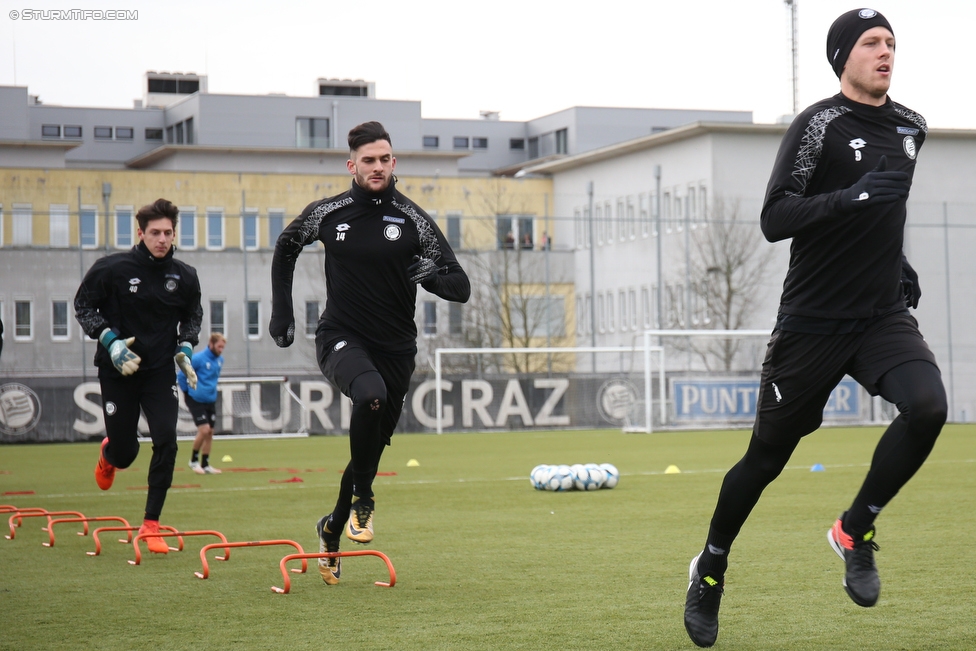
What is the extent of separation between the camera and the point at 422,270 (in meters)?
6.79

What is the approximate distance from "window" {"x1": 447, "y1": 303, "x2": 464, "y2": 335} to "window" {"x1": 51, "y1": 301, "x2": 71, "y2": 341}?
1092cm

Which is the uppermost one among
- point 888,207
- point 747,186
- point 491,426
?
point 747,186

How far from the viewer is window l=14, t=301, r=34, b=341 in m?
35.9

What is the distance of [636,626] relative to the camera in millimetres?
5582

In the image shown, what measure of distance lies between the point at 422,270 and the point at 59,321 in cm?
3205

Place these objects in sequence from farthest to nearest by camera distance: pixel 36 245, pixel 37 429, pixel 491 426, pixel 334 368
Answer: pixel 36 245, pixel 491 426, pixel 37 429, pixel 334 368

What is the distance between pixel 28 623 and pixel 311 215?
2.50 meters

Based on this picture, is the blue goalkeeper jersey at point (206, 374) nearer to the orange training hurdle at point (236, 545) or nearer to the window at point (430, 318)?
the orange training hurdle at point (236, 545)

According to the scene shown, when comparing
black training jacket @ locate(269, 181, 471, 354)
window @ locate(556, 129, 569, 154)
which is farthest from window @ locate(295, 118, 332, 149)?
black training jacket @ locate(269, 181, 471, 354)

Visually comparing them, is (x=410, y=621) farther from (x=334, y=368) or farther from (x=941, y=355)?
(x=941, y=355)

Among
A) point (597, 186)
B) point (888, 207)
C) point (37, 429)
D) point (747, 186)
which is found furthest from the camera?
point (597, 186)

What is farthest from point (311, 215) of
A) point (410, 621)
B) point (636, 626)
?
point (636, 626)

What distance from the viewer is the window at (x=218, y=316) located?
130ft

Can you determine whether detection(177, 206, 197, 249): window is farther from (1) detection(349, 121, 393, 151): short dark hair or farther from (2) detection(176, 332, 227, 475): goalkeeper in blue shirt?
(1) detection(349, 121, 393, 151): short dark hair
